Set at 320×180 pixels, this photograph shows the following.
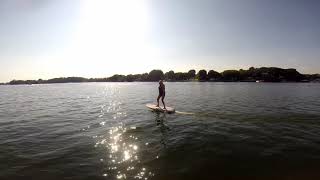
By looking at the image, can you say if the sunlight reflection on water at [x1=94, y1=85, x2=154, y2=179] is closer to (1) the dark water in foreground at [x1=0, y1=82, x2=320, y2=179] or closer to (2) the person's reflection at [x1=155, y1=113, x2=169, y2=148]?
(1) the dark water in foreground at [x1=0, y1=82, x2=320, y2=179]

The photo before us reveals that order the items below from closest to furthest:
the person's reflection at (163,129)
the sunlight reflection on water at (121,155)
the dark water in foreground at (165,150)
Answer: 1. the sunlight reflection on water at (121,155)
2. the dark water in foreground at (165,150)
3. the person's reflection at (163,129)

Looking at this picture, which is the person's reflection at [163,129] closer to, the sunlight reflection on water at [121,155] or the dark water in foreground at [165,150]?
the dark water in foreground at [165,150]

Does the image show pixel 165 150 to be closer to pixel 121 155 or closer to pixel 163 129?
pixel 121 155

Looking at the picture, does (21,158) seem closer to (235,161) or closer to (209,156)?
(209,156)

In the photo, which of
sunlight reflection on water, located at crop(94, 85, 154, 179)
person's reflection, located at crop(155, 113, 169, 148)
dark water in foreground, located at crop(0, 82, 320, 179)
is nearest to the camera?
sunlight reflection on water, located at crop(94, 85, 154, 179)

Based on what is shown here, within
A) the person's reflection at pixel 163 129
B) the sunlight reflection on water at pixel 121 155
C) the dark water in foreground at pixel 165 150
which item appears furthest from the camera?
the person's reflection at pixel 163 129

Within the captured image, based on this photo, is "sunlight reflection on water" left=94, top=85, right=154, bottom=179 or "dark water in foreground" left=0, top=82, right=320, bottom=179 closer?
"sunlight reflection on water" left=94, top=85, right=154, bottom=179

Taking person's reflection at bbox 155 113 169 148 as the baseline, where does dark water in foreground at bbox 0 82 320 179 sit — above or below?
below

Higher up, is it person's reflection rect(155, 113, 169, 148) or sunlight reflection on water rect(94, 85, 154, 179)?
person's reflection rect(155, 113, 169, 148)

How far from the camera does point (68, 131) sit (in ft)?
60.0

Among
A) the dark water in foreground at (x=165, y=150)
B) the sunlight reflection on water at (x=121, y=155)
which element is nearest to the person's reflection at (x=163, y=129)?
the dark water in foreground at (x=165, y=150)

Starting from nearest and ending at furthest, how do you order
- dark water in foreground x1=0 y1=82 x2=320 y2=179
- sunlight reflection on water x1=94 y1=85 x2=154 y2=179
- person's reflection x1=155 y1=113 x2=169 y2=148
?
1. sunlight reflection on water x1=94 y1=85 x2=154 y2=179
2. dark water in foreground x1=0 y1=82 x2=320 y2=179
3. person's reflection x1=155 y1=113 x2=169 y2=148

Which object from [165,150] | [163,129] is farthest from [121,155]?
[163,129]

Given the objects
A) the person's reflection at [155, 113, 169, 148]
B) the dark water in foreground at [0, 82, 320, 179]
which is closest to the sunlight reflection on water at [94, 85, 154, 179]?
the dark water in foreground at [0, 82, 320, 179]
